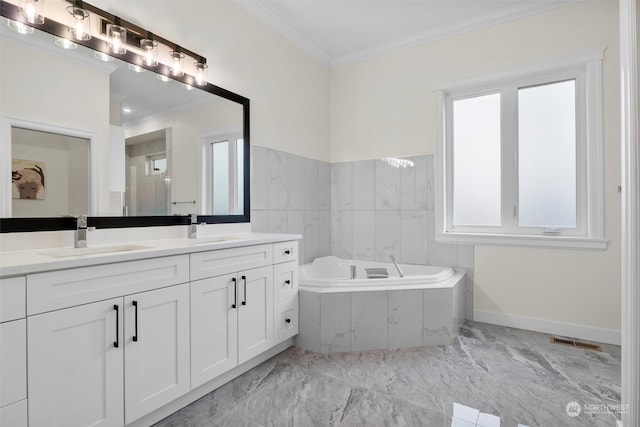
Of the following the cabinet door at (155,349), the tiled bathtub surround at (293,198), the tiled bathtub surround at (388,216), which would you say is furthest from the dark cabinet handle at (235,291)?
the tiled bathtub surround at (388,216)

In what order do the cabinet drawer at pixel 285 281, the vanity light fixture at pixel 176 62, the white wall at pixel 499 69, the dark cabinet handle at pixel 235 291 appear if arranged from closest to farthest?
1. the dark cabinet handle at pixel 235 291
2. the vanity light fixture at pixel 176 62
3. the cabinet drawer at pixel 285 281
4. the white wall at pixel 499 69

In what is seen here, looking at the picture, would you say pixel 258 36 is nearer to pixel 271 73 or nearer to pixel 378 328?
pixel 271 73

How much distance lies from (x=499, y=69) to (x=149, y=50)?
2.82 meters

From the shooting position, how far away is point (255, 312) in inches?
80.7

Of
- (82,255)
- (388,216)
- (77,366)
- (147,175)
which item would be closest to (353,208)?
(388,216)

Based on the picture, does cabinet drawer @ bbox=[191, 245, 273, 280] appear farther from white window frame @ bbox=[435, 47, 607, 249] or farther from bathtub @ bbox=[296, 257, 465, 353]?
white window frame @ bbox=[435, 47, 607, 249]

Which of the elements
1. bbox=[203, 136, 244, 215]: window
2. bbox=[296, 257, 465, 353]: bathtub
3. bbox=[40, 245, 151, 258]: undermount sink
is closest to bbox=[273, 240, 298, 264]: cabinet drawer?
bbox=[296, 257, 465, 353]: bathtub

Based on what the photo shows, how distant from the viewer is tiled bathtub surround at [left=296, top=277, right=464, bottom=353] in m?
2.38

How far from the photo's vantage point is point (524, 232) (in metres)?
2.85

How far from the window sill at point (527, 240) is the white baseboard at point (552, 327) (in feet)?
2.08

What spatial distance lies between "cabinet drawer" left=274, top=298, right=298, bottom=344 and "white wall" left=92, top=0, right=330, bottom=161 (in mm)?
1405

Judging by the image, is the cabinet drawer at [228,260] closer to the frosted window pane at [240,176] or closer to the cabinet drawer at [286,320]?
the cabinet drawer at [286,320]

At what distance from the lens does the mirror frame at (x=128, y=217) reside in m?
1.44

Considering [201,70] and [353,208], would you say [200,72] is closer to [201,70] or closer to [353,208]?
[201,70]
